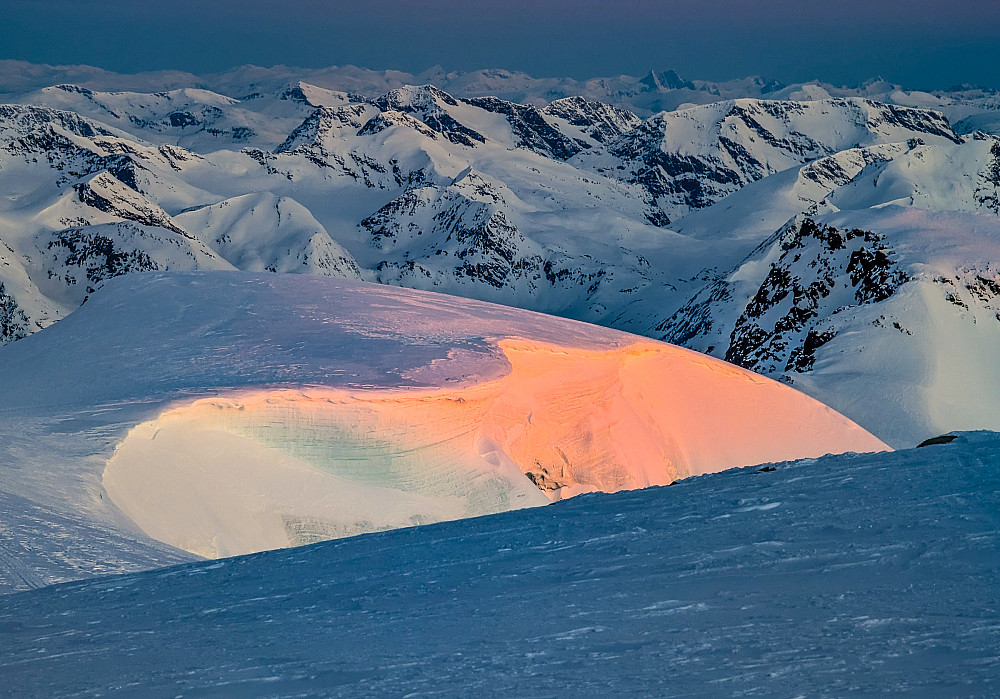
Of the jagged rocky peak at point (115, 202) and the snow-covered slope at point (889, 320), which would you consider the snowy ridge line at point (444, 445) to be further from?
the jagged rocky peak at point (115, 202)

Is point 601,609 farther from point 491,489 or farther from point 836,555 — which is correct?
point 491,489

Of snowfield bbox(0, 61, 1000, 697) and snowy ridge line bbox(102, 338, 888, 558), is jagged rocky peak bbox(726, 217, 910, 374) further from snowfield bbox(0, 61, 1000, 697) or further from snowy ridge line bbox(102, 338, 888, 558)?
snowfield bbox(0, 61, 1000, 697)

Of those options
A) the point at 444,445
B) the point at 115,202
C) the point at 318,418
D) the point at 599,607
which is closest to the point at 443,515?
the point at 444,445

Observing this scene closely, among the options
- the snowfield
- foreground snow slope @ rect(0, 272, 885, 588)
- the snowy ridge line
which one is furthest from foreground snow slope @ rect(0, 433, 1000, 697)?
the snowy ridge line

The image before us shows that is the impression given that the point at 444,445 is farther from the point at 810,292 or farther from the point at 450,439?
the point at 810,292

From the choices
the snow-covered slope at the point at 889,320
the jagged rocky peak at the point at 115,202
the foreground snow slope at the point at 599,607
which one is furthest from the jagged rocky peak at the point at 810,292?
the jagged rocky peak at the point at 115,202
